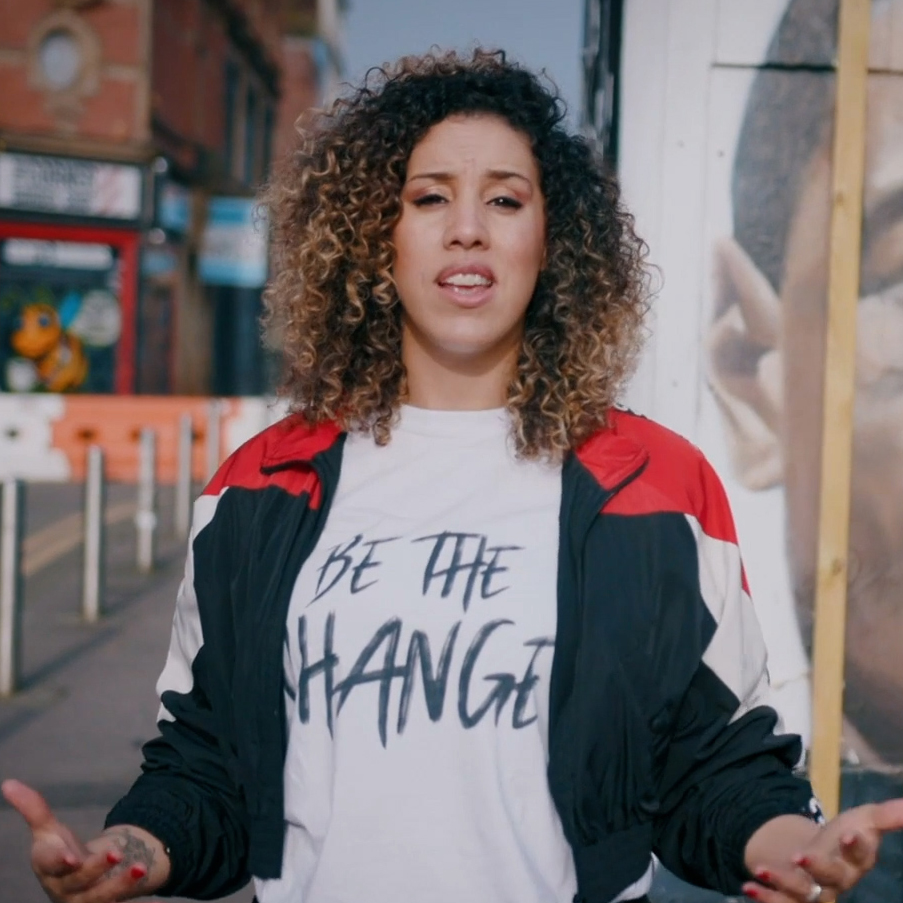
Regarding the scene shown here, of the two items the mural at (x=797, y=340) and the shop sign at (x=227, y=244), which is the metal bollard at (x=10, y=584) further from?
the shop sign at (x=227, y=244)

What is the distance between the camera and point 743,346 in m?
3.67

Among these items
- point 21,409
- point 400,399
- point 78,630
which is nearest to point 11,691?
point 78,630

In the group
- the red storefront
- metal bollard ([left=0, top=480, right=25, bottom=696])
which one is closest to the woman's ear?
metal bollard ([left=0, top=480, right=25, bottom=696])

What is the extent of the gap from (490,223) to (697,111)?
155 cm

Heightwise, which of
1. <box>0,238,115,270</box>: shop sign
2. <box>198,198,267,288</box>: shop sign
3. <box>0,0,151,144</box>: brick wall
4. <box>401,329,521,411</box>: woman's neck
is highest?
<box>0,0,151,144</box>: brick wall

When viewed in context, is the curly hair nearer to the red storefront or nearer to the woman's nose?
the woman's nose

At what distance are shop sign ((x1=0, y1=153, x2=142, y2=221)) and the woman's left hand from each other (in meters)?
21.4

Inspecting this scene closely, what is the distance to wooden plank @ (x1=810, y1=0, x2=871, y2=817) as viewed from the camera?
3.62 meters

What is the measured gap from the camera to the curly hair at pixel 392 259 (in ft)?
7.75

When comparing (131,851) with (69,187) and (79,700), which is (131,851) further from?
(69,187)

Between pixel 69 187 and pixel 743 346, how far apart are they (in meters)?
19.9

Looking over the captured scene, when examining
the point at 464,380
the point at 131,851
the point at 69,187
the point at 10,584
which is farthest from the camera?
the point at 69,187

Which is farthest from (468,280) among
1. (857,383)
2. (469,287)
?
(857,383)

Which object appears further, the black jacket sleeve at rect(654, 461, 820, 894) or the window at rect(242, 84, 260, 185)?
the window at rect(242, 84, 260, 185)
